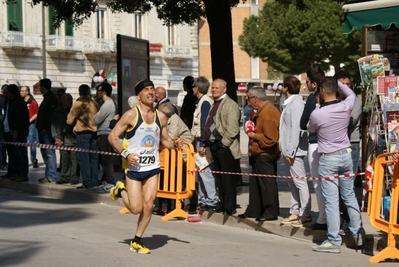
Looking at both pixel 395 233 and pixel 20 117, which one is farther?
pixel 20 117

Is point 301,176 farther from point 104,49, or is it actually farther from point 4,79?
point 104,49

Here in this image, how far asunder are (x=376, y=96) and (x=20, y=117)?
774 cm

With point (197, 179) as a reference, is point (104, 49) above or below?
above

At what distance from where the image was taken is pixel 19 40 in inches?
2122

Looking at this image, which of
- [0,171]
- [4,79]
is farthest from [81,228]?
[4,79]

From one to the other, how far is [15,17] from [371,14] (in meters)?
42.0

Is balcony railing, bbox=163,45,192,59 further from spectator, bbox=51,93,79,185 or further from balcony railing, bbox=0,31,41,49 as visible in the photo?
spectator, bbox=51,93,79,185

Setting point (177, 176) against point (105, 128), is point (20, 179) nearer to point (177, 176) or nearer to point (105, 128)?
point (105, 128)

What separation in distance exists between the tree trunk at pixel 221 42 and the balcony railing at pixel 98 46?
41.2 meters

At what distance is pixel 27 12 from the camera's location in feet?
177

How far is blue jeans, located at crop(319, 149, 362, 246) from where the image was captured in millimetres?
10680

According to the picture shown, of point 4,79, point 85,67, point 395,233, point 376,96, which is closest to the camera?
point 395,233

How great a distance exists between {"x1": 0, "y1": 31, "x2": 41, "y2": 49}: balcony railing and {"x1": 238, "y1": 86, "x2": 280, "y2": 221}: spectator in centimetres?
4242

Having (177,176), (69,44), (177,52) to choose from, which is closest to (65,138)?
(177,176)
